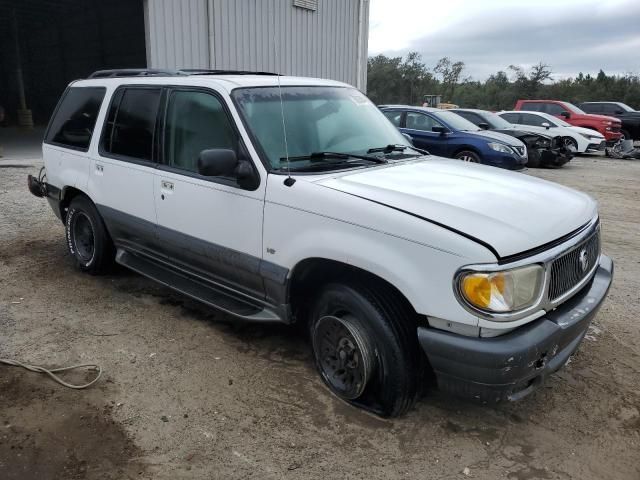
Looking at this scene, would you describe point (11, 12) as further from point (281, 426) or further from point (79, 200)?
point (281, 426)

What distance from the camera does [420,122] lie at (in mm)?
11719

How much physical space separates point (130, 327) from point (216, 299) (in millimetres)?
863

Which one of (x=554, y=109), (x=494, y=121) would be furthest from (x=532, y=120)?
(x=554, y=109)

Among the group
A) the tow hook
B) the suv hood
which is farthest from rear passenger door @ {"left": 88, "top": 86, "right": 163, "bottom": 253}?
the suv hood

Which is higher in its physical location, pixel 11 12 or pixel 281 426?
pixel 11 12

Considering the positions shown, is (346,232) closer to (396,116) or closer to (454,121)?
(396,116)

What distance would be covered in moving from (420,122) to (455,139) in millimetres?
929

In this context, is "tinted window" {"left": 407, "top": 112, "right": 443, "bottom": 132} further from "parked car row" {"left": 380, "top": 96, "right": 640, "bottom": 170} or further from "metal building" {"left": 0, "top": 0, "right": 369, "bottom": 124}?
"metal building" {"left": 0, "top": 0, "right": 369, "bottom": 124}

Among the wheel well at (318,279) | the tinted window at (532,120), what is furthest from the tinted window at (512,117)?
the wheel well at (318,279)

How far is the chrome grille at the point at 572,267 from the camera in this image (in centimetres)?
276

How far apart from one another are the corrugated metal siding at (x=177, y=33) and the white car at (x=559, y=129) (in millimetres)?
9932

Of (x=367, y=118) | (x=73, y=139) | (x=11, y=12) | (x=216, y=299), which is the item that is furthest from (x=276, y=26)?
(x=11, y=12)

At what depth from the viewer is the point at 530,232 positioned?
8.74 ft

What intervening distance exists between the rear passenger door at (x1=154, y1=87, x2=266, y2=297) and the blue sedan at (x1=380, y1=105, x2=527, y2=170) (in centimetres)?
766
